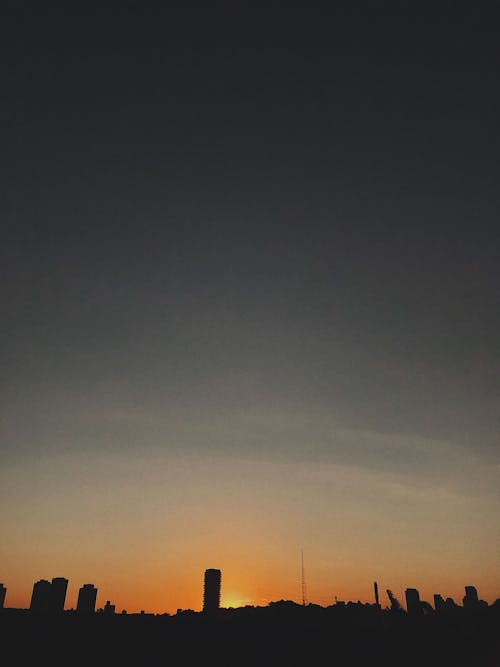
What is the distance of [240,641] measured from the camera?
35000 mm

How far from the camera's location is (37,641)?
3250 cm

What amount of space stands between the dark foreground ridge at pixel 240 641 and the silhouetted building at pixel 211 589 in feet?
95.9

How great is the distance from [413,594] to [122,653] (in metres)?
46.2

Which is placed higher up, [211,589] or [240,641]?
[211,589]

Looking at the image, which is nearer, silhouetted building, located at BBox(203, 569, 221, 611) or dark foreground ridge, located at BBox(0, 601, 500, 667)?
dark foreground ridge, located at BBox(0, 601, 500, 667)

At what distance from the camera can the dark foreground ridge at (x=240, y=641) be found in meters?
31.8

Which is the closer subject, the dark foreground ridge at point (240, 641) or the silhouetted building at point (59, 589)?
the dark foreground ridge at point (240, 641)

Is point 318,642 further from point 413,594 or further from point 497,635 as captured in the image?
point 413,594

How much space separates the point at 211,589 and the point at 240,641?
35.6 meters

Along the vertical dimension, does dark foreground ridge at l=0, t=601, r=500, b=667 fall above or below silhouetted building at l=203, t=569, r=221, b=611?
below

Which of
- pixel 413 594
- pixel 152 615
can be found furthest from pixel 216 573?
pixel 152 615

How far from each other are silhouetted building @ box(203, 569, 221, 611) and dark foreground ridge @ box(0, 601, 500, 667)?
2924 centimetres

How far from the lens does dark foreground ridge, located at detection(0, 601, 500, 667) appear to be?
31812 millimetres

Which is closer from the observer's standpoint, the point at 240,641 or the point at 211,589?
the point at 240,641
